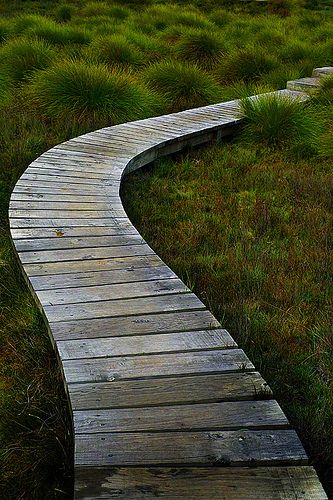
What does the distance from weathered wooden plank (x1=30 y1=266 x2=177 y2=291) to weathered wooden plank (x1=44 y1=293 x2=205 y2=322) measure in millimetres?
246

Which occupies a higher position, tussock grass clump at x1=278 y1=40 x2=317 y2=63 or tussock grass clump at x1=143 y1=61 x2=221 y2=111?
tussock grass clump at x1=143 y1=61 x2=221 y2=111

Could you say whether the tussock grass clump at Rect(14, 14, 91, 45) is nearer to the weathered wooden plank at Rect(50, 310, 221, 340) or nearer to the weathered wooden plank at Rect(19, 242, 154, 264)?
the weathered wooden plank at Rect(19, 242, 154, 264)

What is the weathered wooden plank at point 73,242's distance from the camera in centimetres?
387

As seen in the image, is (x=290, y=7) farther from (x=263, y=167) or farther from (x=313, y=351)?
(x=313, y=351)

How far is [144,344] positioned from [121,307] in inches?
15.4

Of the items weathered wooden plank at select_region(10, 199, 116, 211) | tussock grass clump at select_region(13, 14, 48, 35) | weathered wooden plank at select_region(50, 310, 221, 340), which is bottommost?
tussock grass clump at select_region(13, 14, 48, 35)

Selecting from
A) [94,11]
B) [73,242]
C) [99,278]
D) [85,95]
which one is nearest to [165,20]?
[94,11]

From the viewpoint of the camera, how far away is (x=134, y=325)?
2869 mm

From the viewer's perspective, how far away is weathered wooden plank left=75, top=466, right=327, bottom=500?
1.85 metres

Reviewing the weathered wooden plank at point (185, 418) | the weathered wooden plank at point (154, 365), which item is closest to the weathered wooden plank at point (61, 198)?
the weathered wooden plank at point (154, 365)

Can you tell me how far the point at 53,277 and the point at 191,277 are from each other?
3.03 feet

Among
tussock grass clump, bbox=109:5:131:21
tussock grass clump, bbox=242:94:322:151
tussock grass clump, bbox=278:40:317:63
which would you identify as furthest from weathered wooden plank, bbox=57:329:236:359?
tussock grass clump, bbox=109:5:131:21

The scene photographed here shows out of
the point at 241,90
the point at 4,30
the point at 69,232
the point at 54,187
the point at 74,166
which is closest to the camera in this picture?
the point at 69,232

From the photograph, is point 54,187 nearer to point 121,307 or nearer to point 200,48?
point 121,307
